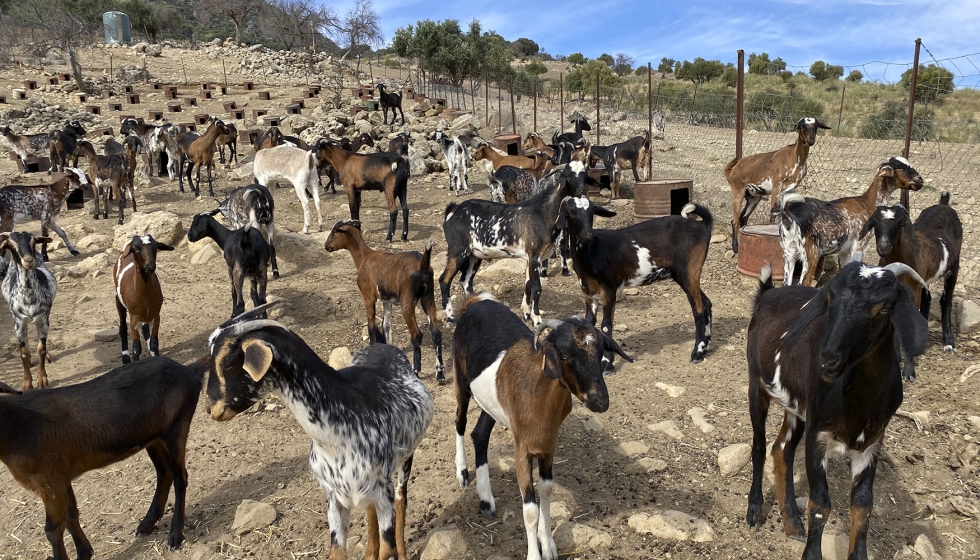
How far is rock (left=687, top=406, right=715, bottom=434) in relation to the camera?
18.8ft

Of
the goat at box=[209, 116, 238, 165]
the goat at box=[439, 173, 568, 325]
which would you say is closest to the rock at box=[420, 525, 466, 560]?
the goat at box=[439, 173, 568, 325]

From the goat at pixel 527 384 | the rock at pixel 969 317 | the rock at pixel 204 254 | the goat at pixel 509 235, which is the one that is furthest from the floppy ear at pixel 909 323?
the rock at pixel 204 254

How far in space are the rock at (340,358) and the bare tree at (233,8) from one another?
166 feet

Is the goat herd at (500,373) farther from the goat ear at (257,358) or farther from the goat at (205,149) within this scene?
the goat at (205,149)

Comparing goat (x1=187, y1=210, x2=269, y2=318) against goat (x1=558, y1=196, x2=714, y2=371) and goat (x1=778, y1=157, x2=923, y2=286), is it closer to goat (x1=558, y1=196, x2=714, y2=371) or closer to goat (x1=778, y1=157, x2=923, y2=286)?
goat (x1=558, y1=196, x2=714, y2=371)

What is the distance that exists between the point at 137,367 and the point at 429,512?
238 cm

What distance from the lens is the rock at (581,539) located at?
13.8ft

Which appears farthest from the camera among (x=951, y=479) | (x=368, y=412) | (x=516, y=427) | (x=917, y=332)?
(x=951, y=479)

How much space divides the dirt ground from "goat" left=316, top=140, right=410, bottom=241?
4.94 metres

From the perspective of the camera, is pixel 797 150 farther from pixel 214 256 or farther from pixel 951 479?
pixel 214 256

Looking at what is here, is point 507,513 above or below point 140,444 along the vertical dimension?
below

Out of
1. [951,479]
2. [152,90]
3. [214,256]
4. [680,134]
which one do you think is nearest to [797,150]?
[951,479]

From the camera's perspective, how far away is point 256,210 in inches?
413

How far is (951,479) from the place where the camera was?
485 cm
